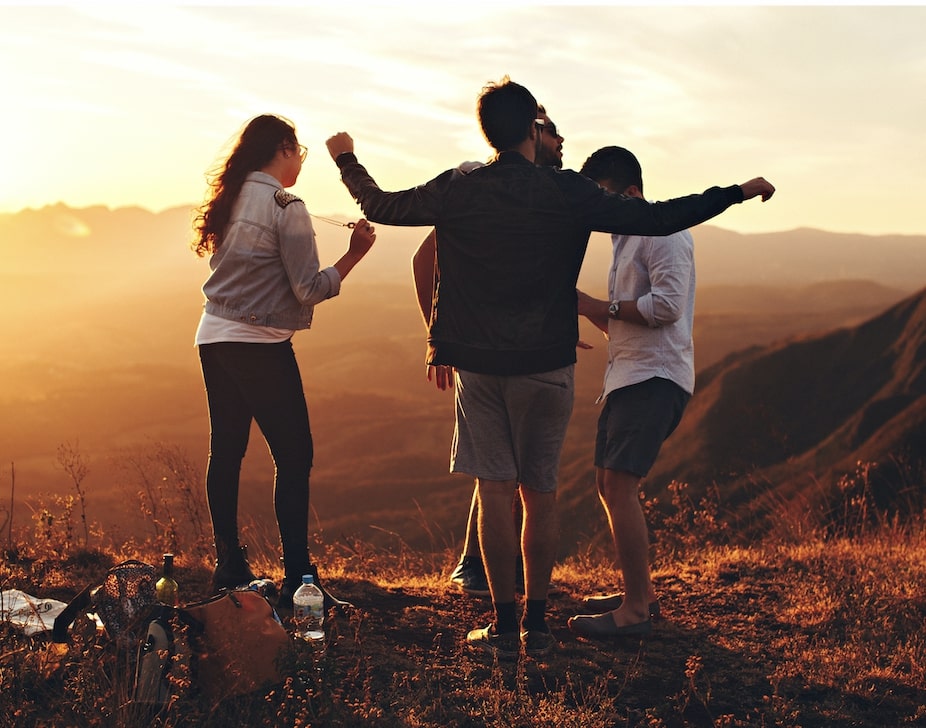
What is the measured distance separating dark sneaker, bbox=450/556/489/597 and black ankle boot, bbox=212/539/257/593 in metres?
1.10

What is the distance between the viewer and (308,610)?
12.8 feet

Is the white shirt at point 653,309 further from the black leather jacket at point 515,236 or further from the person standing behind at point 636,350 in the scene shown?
the black leather jacket at point 515,236

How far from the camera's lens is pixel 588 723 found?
3307 mm

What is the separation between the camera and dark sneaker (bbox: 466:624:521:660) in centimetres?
392

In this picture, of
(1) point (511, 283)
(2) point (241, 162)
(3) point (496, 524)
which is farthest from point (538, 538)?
(2) point (241, 162)

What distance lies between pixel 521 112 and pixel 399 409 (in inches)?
2047

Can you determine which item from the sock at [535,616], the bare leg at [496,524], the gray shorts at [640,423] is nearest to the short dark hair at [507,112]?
the gray shorts at [640,423]

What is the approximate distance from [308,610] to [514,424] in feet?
3.62

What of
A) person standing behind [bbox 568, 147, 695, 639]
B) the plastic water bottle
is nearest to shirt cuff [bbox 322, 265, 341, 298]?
person standing behind [bbox 568, 147, 695, 639]

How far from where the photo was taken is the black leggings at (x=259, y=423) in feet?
13.5

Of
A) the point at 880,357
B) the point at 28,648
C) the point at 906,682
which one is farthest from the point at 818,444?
the point at 28,648

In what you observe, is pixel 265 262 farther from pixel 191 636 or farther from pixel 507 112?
pixel 191 636

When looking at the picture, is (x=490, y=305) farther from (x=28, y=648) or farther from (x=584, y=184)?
(x=28, y=648)

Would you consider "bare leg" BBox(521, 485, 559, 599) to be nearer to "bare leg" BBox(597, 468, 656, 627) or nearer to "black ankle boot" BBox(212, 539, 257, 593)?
"bare leg" BBox(597, 468, 656, 627)
